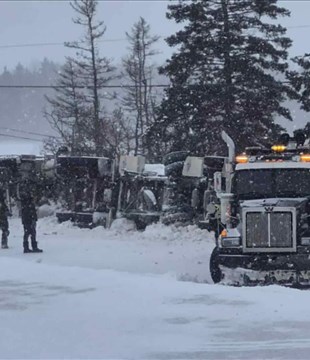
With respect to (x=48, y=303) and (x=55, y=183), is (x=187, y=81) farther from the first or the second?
(x=48, y=303)

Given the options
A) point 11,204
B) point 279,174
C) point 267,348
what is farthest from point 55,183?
point 267,348

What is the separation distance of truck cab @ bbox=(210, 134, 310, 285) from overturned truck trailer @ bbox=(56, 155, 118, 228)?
11640 millimetres

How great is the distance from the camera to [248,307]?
776 cm

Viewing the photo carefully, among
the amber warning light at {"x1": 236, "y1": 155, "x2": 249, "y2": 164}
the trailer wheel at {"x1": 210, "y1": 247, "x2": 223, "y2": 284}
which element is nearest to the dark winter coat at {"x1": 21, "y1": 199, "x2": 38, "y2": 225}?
the amber warning light at {"x1": 236, "y1": 155, "x2": 249, "y2": 164}

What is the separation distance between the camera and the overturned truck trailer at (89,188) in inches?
970

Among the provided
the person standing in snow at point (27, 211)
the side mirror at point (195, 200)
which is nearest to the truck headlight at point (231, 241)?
the side mirror at point (195, 200)

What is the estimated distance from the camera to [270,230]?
11703 millimetres

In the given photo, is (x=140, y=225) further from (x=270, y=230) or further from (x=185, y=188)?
(x=270, y=230)

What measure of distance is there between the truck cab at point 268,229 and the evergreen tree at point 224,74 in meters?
17.8

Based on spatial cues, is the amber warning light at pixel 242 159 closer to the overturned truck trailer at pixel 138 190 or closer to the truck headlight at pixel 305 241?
the truck headlight at pixel 305 241

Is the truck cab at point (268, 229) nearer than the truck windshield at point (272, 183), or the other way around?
the truck cab at point (268, 229)

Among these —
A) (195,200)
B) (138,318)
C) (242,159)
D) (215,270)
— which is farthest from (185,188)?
(138,318)

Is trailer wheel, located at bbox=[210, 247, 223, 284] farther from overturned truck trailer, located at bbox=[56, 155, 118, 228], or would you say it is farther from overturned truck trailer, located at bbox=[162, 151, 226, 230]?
overturned truck trailer, located at bbox=[56, 155, 118, 228]

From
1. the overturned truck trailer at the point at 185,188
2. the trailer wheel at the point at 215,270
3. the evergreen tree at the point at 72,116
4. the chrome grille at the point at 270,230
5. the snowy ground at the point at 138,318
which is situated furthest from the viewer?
the evergreen tree at the point at 72,116
